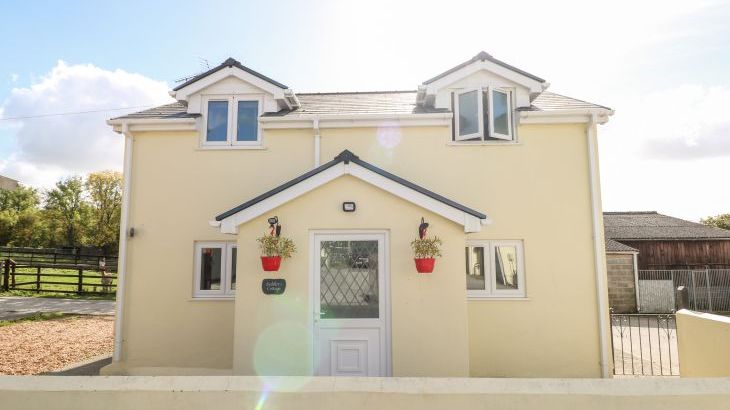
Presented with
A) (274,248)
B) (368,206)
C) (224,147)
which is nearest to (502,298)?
(368,206)

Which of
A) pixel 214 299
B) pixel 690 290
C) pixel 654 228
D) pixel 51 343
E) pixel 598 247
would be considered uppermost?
pixel 654 228

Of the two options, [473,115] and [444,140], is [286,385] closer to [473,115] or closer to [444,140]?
[444,140]

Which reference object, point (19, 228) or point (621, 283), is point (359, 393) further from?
point (19, 228)

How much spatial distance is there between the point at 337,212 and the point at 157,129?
15.9 feet

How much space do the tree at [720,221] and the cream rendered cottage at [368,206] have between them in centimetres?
6339

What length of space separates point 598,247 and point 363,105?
594 centimetres

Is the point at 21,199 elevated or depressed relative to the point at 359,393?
elevated

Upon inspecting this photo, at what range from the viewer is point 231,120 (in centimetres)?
943

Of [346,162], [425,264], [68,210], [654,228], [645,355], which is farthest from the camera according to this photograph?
[68,210]

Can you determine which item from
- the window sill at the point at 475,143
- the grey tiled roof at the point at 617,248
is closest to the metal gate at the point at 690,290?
the grey tiled roof at the point at 617,248

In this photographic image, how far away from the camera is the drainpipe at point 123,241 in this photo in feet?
28.5

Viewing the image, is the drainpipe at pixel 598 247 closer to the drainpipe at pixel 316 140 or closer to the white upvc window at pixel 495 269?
the white upvc window at pixel 495 269

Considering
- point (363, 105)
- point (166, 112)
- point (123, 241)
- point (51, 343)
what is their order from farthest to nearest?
point (51, 343) → point (363, 105) → point (166, 112) → point (123, 241)

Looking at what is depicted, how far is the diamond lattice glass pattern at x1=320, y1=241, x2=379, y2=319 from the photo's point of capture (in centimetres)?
712
